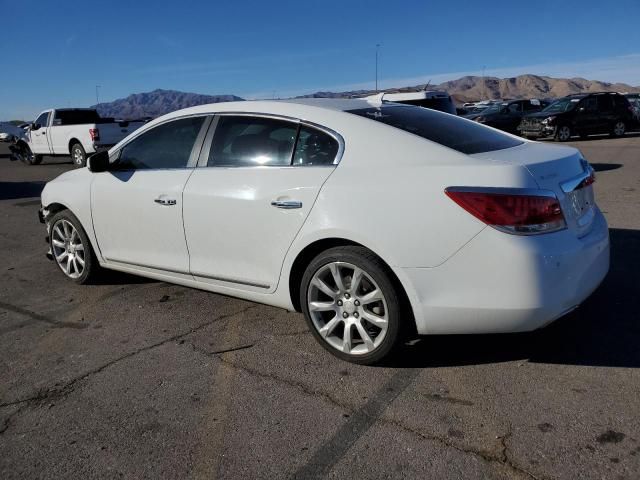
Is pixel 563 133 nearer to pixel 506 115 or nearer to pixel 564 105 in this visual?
pixel 564 105

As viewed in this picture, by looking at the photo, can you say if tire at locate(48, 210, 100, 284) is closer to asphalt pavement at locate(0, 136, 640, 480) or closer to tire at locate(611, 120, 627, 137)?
asphalt pavement at locate(0, 136, 640, 480)

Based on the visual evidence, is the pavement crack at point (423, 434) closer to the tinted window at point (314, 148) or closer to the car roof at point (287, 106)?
the tinted window at point (314, 148)

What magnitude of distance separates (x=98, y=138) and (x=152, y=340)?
14400 millimetres

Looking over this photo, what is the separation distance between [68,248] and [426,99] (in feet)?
25.1

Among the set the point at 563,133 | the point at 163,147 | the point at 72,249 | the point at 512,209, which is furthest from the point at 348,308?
the point at 563,133

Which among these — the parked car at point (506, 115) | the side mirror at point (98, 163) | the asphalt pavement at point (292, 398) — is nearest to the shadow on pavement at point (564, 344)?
the asphalt pavement at point (292, 398)

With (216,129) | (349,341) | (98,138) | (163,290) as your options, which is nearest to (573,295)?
(349,341)

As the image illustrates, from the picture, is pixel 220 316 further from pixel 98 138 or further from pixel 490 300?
pixel 98 138

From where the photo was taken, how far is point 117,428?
292 cm

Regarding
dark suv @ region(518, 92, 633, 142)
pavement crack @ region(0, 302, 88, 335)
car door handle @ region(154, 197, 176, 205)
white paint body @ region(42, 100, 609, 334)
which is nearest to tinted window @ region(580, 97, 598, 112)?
dark suv @ region(518, 92, 633, 142)

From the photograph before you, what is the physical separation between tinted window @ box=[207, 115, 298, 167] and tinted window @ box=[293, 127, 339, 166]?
60mm

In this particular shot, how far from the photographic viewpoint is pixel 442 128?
12.4ft

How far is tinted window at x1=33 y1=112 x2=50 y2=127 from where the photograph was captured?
62.7 feet

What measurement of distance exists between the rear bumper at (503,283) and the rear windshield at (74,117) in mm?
17641
